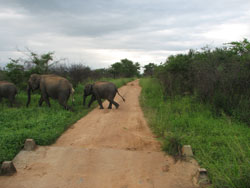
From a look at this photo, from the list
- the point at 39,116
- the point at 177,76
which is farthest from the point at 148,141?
the point at 177,76

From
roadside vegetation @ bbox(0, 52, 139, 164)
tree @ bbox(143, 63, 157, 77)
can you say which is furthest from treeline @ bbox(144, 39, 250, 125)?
tree @ bbox(143, 63, 157, 77)

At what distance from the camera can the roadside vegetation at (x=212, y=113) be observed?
3.75 m

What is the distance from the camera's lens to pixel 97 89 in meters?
9.16

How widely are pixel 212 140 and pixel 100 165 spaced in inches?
106

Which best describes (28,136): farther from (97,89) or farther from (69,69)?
(69,69)

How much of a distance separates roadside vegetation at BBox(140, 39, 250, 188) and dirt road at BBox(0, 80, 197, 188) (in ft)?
1.53

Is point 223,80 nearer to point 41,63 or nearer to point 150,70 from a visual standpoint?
point 41,63

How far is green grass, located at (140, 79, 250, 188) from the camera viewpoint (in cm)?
316

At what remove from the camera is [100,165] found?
3.91 meters

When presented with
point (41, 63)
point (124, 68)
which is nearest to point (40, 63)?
point (41, 63)

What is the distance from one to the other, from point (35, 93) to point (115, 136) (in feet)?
26.5

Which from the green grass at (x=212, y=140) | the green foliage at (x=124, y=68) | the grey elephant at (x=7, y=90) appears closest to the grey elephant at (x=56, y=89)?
the grey elephant at (x=7, y=90)

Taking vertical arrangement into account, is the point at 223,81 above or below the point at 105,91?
above

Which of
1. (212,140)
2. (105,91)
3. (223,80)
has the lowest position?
(212,140)
